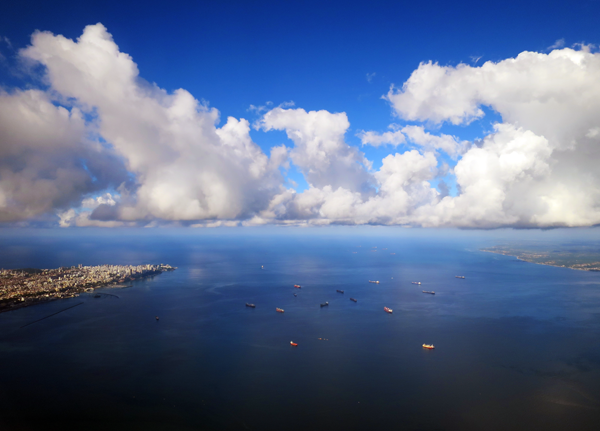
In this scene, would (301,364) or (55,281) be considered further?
(55,281)

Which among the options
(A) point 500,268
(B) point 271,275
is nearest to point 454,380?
(B) point 271,275

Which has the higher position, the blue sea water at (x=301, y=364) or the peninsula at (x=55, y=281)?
the peninsula at (x=55, y=281)

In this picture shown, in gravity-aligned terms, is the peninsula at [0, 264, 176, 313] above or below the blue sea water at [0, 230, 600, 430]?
above

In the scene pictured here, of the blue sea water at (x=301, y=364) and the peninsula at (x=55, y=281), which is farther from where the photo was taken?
the peninsula at (x=55, y=281)

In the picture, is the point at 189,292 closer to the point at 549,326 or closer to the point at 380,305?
the point at 380,305

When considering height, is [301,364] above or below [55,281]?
below
